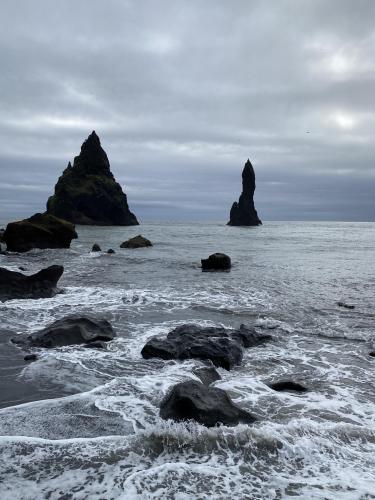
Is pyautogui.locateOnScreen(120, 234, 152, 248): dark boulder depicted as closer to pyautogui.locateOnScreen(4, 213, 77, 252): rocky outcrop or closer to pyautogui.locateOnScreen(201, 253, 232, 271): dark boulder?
pyautogui.locateOnScreen(4, 213, 77, 252): rocky outcrop

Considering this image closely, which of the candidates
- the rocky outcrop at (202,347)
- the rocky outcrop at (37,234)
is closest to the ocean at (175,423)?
the rocky outcrop at (202,347)

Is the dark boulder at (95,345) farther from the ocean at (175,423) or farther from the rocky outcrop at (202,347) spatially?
the rocky outcrop at (202,347)

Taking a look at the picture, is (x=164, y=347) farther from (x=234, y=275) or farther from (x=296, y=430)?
(x=234, y=275)

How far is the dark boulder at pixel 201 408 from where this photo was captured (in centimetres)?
564

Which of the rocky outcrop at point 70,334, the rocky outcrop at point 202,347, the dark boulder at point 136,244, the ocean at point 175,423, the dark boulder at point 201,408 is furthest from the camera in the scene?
the dark boulder at point 136,244

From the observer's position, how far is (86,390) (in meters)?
6.82

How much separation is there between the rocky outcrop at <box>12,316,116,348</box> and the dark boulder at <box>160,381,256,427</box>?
3944 millimetres

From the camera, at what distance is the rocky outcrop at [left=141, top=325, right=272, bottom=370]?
8.45 m

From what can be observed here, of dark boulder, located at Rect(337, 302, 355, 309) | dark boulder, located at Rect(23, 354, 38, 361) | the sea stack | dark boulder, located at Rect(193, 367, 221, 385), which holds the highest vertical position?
the sea stack

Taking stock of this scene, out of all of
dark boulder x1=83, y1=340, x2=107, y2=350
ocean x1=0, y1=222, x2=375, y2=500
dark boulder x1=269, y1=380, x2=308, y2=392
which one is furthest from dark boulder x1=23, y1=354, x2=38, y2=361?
dark boulder x1=269, y1=380, x2=308, y2=392

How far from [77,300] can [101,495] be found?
10.9 metres

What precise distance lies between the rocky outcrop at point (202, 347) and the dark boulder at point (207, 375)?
21.0 inches

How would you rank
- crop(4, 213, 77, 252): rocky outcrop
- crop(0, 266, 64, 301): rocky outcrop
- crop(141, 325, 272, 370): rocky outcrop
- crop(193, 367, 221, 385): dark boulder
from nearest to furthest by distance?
crop(193, 367, 221, 385): dark boulder
crop(141, 325, 272, 370): rocky outcrop
crop(0, 266, 64, 301): rocky outcrop
crop(4, 213, 77, 252): rocky outcrop

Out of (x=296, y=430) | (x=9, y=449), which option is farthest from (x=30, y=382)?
(x=296, y=430)
